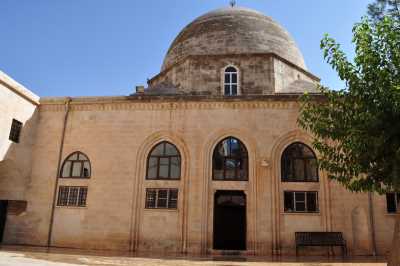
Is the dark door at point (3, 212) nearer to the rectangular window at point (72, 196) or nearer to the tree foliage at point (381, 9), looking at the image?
the rectangular window at point (72, 196)

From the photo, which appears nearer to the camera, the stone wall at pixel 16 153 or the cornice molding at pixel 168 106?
the stone wall at pixel 16 153

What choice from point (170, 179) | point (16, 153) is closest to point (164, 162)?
point (170, 179)

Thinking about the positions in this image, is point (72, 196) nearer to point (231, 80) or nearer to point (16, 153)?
point (16, 153)

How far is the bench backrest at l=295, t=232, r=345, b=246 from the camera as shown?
12.3 metres

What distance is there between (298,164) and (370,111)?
246 inches

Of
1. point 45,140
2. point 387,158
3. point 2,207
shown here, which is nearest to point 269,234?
point 387,158

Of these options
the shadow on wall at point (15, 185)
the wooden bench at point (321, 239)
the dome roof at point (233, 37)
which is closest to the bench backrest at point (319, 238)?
the wooden bench at point (321, 239)

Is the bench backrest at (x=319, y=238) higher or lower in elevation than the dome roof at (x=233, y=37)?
lower

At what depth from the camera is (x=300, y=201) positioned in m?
13.1

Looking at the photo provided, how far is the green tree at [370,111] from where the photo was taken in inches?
285

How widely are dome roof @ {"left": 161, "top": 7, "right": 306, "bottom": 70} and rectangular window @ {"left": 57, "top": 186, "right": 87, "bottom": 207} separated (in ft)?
26.9

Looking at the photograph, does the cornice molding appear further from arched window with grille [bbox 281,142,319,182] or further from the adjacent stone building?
arched window with grille [bbox 281,142,319,182]

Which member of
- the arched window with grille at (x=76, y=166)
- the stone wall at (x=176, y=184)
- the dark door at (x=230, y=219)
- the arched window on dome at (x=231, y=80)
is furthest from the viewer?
the arched window on dome at (x=231, y=80)

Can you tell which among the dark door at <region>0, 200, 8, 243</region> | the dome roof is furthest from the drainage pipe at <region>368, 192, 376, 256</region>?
the dark door at <region>0, 200, 8, 243</region>
